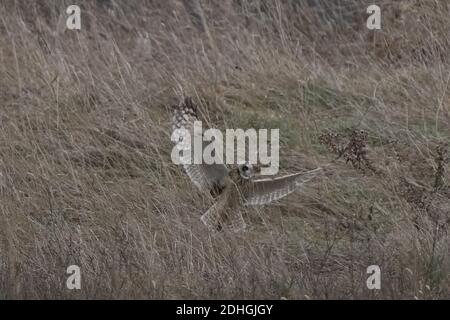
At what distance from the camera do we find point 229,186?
618 cm

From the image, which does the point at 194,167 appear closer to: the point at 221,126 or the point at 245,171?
the point at 245,171

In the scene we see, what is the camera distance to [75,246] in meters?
5.96

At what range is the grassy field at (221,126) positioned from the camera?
18.6ft

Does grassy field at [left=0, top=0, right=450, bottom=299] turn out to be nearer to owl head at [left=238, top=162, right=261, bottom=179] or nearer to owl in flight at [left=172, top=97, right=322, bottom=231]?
owl in flight at [left=172, top=97, right=322, bottom=231]

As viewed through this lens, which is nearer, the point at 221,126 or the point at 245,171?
the point at 245,171

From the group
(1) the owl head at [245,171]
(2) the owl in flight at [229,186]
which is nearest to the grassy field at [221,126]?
(2) the owl in flight at [229,186]

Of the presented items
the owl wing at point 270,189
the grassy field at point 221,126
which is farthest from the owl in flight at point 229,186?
the grassy field at point 221,126

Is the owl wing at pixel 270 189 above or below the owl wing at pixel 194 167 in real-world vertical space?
below

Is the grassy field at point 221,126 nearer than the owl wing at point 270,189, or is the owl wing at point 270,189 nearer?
the grassy field at point 221,126

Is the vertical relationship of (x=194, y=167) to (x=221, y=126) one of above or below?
below

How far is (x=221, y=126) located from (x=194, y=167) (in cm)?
154

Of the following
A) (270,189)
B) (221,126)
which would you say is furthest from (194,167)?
(221,126)

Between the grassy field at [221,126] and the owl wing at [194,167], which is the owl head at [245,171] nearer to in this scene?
the owl wing at [194,167]
